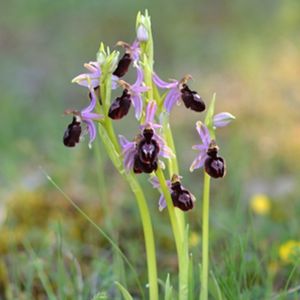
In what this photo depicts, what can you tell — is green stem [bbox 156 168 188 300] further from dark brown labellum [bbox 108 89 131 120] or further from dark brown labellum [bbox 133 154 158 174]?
dark brown labellum [bbox 108 89 131 120]

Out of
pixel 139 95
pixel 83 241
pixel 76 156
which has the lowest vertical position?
pixel 83 241

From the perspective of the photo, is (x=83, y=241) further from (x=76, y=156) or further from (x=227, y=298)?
(x=227, y=298)

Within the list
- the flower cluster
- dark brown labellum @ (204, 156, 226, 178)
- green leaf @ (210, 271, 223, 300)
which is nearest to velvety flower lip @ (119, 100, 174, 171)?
the flower cluster

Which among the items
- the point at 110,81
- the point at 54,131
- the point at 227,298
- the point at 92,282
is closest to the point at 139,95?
the point at 110,81

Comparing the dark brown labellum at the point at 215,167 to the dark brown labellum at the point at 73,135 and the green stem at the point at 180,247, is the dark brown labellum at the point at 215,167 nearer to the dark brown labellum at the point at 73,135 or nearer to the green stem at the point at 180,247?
the green stem at the point at 180,247

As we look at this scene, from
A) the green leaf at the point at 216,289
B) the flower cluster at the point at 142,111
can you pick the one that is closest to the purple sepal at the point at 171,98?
the flower cluster at the point at 142,111
